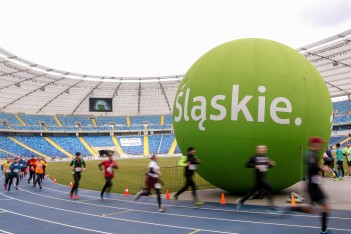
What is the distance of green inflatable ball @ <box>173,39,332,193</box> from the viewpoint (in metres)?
10.3

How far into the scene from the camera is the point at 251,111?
10.3 meters

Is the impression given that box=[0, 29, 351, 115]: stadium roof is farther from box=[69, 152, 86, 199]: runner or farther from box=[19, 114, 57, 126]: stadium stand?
box=[69, 152, 86, 199]: runner

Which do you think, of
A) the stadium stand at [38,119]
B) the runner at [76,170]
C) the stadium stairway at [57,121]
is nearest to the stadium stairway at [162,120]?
the stadium stairway at [57,121]

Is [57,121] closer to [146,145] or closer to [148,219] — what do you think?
[146,145]

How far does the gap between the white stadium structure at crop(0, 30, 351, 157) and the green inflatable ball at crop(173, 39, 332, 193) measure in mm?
41065

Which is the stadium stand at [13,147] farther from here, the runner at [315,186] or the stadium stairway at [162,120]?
the runner at [315,186]

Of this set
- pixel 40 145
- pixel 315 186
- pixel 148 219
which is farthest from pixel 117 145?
pixel 315 186

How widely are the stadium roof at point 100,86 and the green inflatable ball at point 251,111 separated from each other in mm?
38989

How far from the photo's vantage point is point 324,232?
23.4ft

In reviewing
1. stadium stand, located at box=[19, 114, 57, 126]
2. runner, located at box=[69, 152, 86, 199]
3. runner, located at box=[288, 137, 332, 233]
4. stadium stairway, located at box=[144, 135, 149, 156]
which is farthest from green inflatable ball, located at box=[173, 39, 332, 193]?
stadium stand, located at box=[19, 114, 57, 126]

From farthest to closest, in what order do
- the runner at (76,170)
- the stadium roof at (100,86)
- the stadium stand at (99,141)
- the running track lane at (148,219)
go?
1. the stadium stand at (99,141)
2. the stadium roof at (100,86)
3. the runner at (76,170)
4. the running track lane at (148,219)

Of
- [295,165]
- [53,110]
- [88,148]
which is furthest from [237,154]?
[53,110]

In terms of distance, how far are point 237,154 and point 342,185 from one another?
24.7 ft

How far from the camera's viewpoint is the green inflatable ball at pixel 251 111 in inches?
407
